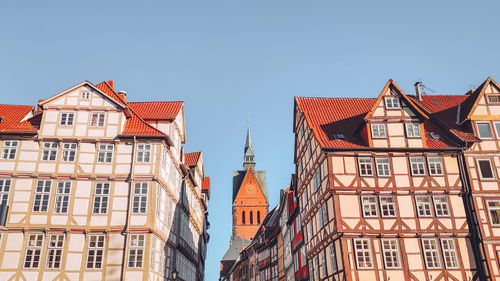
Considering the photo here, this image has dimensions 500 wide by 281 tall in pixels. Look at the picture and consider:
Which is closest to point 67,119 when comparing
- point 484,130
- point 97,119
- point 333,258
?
point 97,119

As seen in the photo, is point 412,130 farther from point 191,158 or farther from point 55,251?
point 55,251

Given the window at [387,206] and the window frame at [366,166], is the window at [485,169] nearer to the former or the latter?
the window at [387,206]

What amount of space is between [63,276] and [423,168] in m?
20.3

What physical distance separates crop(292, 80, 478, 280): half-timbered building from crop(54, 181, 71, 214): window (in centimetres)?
1436

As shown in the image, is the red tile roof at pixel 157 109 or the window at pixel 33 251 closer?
the window at pixel 33 251

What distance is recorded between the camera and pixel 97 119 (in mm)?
26156

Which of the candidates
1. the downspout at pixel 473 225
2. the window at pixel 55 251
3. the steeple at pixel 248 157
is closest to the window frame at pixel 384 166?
the downspout at pixel 473 225

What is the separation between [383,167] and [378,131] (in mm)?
2190

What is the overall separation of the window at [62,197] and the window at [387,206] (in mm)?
17271

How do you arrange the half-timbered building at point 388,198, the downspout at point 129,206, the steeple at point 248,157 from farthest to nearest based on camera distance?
the steeple at point 248,157
the downspout at point 129,206
the half-timbered building at point 388,198

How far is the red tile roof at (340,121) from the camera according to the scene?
25.4m

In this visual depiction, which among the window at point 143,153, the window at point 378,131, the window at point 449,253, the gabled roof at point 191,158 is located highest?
the gabled roof at point 191,158

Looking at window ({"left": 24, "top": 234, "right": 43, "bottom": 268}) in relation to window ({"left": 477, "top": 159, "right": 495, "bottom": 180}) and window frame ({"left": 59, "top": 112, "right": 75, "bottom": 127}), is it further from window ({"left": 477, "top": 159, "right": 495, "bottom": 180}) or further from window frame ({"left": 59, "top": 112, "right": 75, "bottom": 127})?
window ({"left": 477, "top": 159, "right": 495, "bottom": 180})

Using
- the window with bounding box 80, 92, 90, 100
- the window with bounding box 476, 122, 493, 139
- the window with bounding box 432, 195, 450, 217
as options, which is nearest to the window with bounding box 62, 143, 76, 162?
the window with bounding box 80, 92, 90, 100
